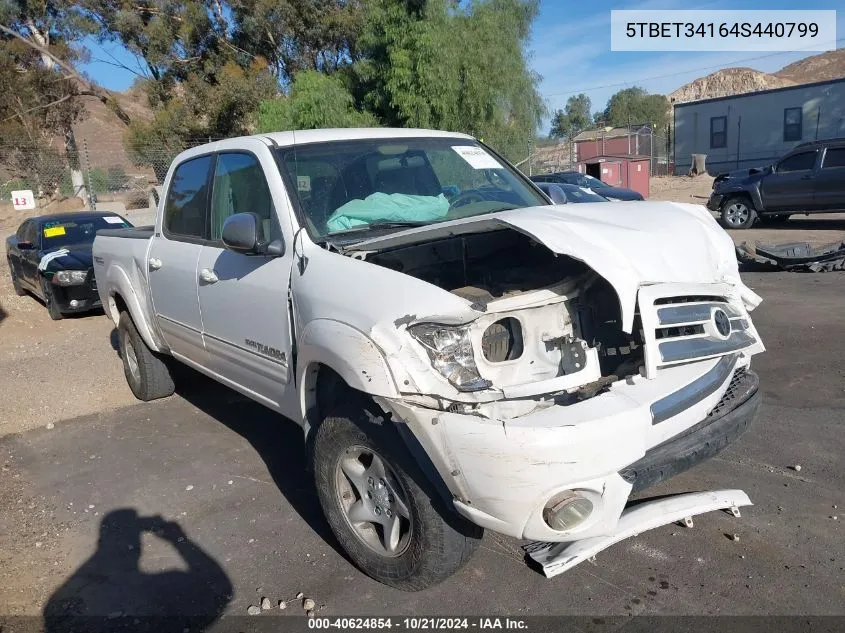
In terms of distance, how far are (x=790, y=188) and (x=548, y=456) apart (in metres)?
15.2

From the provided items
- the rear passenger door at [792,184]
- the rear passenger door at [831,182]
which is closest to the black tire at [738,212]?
the rear passenger door at [792,184]

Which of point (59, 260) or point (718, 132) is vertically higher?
point (718, 132)

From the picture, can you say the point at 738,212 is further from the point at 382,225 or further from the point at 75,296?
the point at 382,225

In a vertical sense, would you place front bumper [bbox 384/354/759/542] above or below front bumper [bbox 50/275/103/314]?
above

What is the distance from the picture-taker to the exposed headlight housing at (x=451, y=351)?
263cm

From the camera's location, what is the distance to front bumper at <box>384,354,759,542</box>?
2443 mm

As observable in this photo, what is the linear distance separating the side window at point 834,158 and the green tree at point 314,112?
1197cm

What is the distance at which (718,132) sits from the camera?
36219 mm

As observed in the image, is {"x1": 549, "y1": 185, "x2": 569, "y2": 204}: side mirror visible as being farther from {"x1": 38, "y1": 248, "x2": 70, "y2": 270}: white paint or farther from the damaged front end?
{"x1": 38, "y1": 248, "x2": 70, "y2": 270}: white paint

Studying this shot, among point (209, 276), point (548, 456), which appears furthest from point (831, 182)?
point (548, 456)

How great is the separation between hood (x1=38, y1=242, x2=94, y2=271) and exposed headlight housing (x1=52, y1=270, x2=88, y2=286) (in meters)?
0.07

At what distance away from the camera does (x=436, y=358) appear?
104 inches

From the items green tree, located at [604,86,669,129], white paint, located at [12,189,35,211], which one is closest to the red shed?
white paint, located at [12,189,35,211]

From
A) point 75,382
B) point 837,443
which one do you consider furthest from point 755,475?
point 75,382
